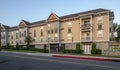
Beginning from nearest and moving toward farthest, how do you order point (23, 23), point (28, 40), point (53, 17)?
point (53, 17), point (28, 40), point (23, 23)

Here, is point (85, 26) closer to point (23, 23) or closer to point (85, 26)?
point (85, 26)

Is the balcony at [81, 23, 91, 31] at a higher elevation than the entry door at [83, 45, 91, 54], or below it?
higher

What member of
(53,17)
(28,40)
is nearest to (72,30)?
(53,17)

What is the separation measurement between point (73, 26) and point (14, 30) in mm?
34010

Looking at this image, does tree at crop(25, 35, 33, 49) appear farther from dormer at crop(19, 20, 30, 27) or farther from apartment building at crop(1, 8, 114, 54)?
dormer at crop(19, 20, 30, 27)

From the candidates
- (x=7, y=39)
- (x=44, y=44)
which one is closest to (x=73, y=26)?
(x=44, y=44)

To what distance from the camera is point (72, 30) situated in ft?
185

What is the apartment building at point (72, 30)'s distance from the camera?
49156mm

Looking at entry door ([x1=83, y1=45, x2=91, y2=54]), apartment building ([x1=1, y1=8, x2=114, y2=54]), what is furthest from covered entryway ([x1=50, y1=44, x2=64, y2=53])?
entry door ([x1=83, y1=45, x2=91, y2=54])

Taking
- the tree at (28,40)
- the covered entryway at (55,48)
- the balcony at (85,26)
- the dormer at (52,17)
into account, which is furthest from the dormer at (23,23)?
the balcony at (85,26)

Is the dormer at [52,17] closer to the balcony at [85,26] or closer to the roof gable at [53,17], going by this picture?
the roof gable at [53,17]

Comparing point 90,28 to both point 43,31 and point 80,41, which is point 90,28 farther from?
point 43,31

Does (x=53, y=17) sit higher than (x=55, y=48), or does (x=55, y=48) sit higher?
(x=53, y=17)

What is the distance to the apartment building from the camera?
49156 mm
